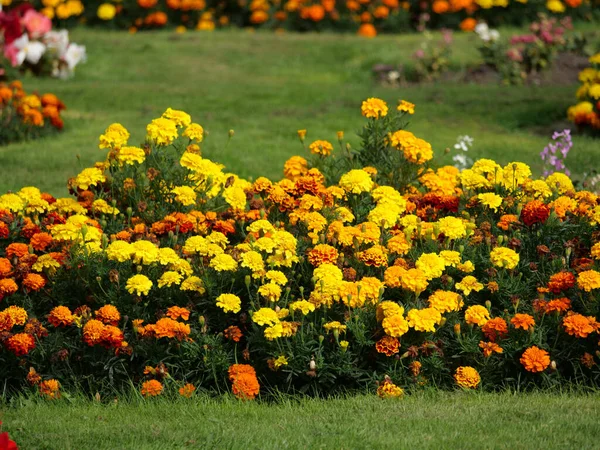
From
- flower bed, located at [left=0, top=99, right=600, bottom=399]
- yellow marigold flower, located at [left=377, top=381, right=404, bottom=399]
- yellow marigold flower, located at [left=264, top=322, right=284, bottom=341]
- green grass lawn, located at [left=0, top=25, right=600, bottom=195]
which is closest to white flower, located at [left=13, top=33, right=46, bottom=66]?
green grass lawn, located at [left=0, top=25, right=600, bottom=195]

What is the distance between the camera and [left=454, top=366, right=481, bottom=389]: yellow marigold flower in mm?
5098

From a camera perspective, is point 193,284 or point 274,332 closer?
point 274,332

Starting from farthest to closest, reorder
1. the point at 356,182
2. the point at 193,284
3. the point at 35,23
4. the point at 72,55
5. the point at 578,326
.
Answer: the point at 72,55 < the point at 35,23 < the point at 356,182 < the point at 193,284 < the point at 578,326

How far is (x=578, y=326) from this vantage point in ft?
16.8

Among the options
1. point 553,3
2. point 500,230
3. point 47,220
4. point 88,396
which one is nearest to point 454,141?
point 500,230

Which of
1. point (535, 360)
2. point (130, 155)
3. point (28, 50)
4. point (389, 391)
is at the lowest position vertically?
point (28, 50)

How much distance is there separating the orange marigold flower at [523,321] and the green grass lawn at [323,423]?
12.7 inches

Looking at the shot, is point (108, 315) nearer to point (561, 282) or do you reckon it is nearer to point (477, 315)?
point (477, 315)

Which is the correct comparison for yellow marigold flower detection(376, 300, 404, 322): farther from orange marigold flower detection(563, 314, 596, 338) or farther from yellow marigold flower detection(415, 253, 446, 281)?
orange marigold flower detection(563, 314, 596, 338)

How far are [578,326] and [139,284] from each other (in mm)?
2028

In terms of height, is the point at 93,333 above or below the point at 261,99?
above

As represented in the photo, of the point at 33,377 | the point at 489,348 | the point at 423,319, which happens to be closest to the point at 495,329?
the point at 489,348

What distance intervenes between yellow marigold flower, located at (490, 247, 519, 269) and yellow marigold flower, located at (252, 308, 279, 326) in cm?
118

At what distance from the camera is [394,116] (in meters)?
7.04
